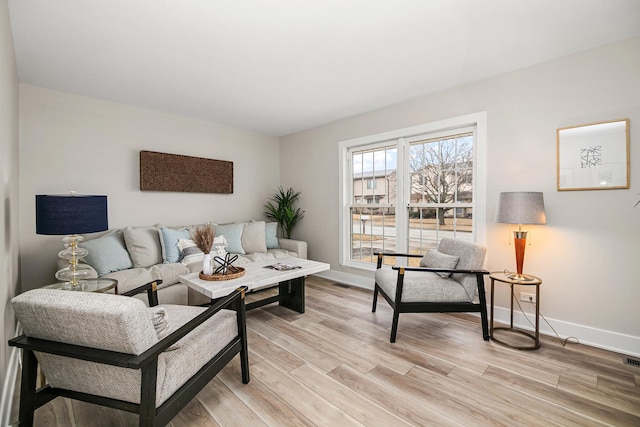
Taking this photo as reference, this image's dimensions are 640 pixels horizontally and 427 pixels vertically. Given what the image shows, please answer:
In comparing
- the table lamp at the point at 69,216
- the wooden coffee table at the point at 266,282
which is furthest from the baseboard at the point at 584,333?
the table lamp at the point at 69,216

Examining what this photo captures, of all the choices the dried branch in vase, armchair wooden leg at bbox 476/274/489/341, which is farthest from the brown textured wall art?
armchair wooden leg at bbox 476/274/489/341

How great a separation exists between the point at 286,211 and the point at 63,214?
10.6 ft

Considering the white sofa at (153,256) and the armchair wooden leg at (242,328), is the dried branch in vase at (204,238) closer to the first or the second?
the armchair wooden leg at (242,328)

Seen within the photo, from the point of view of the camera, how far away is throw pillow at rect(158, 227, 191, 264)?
348 cm

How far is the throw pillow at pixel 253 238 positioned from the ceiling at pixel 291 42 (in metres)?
1.91

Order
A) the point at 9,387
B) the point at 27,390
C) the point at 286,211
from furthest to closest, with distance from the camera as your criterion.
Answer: the point at 286,211 → the point at 9,387 → the point at 27,390

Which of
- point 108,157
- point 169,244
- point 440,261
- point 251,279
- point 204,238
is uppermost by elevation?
point 108,157

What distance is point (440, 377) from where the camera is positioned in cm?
204

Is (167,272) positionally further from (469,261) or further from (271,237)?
(469,261)

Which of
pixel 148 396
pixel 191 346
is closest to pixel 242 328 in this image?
pixel 191 346

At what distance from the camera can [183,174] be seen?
4.20 m

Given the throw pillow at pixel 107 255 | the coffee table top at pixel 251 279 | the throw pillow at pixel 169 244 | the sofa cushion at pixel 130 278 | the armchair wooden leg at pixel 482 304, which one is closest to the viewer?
the coffee table top at pixel 251 279

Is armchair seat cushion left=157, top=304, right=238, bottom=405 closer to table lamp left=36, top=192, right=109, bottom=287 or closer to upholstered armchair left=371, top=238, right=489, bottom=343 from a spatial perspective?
table lamp left=36, top=192, right=109, bottom=287

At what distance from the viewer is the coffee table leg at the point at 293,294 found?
320cm
